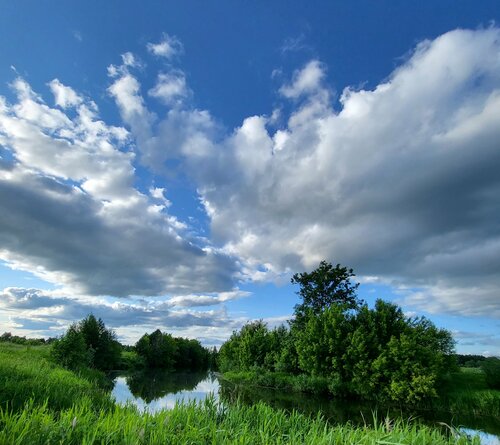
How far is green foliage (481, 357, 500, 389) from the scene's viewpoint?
3859 cm

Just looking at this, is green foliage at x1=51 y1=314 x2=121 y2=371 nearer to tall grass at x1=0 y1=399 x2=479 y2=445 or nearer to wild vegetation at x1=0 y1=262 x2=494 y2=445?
wild vegetation at x1=0 y1=262 x2=494 y2=445

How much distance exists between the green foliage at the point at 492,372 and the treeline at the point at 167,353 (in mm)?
87704

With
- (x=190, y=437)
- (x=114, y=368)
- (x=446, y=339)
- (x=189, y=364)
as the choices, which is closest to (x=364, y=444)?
(x=190, y=437)

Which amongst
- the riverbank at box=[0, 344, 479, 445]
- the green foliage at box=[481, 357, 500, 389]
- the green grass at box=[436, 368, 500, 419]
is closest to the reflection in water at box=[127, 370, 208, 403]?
the green grass at box=[436, 368, 500, 419]

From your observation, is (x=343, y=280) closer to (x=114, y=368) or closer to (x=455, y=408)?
(x=455, y=408)

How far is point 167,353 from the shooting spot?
114812 mm

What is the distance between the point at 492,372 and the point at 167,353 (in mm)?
93197

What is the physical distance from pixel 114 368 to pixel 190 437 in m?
88.8

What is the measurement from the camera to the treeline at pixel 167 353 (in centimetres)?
11131

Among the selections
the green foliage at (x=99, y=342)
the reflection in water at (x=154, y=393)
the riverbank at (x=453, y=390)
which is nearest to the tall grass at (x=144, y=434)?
the reflection in water at (x=154, y=393)

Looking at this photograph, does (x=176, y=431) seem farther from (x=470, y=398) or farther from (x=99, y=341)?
(x=99, y=341)

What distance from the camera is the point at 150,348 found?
367ft

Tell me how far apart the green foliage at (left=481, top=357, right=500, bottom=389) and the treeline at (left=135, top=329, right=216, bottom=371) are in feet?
288

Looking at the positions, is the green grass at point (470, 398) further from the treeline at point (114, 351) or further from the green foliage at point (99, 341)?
the green foliage at point (99, 341)
